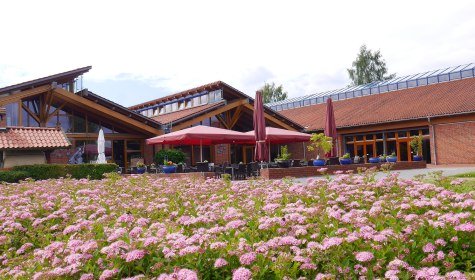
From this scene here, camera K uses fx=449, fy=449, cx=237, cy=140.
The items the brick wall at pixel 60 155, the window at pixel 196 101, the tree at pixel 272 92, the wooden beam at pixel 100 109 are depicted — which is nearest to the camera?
the wooden beam at pixel 100 109

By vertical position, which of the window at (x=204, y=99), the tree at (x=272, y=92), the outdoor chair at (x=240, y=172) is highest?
the tree at (x=272, y=92)

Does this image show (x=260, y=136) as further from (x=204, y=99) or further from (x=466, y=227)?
(x=466, y=227)

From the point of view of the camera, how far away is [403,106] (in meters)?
26.6

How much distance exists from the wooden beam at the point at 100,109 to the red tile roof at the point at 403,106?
36.9ft

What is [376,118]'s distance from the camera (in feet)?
85.9

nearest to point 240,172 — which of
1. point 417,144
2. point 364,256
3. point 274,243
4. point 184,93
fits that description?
point 184,93

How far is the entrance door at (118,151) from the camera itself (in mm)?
22739

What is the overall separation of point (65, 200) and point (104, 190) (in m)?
1.09

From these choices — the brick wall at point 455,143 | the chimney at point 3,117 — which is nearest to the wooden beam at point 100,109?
the chimney at point 3,117

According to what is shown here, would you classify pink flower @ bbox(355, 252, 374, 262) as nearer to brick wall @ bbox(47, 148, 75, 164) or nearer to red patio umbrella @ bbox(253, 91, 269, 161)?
red patio umbrella @ bbox(253, 91, 269, 161)

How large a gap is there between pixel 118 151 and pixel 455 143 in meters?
17.2

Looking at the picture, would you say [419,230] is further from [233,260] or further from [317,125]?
[317,125]

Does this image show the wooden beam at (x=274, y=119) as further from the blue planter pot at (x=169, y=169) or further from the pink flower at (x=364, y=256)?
the pink flower at (x=364, y=256)

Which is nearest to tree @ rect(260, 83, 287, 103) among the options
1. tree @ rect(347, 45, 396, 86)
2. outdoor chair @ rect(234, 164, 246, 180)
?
tree @ rect(347, 45, 396, 86)
